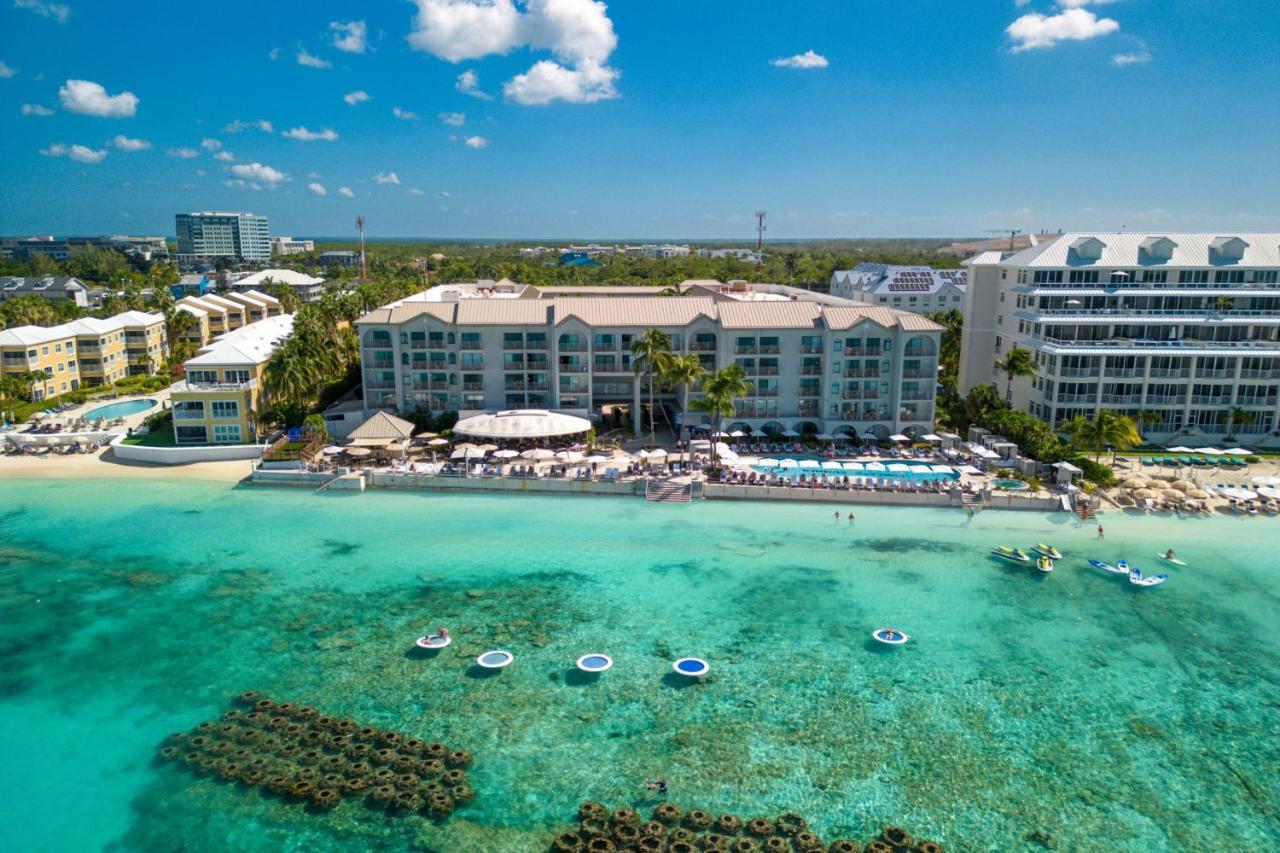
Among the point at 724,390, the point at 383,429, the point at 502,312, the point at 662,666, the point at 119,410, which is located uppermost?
the point at 502,312

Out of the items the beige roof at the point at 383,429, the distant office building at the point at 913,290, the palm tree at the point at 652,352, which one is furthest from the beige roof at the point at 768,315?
the distant office building at the point at 913,290

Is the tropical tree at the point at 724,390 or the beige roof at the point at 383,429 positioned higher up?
the tropical tree at the point at 724,390

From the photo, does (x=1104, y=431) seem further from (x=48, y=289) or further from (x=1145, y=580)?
(x=48, y=289)

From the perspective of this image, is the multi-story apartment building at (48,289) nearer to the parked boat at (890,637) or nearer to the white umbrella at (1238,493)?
the parked boat at (890,637)

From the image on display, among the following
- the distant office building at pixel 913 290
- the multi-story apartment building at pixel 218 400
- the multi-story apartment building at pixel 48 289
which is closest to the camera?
the multi-story apartment building at pixel 218 400

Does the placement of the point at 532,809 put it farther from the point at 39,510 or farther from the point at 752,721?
the point at 39,510

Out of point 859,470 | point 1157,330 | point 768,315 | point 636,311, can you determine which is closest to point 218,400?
point 636,311

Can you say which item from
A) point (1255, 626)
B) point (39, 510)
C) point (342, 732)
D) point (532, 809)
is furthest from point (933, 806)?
point (39, 510)
